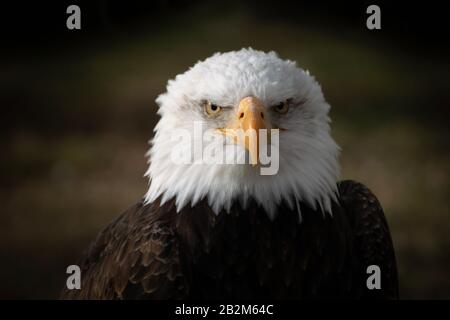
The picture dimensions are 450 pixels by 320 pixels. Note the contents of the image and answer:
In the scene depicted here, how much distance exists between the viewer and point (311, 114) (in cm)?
213

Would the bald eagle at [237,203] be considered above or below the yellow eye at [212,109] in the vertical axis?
below

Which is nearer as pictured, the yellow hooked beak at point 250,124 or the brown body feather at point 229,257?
the yellow hooked beak at point 250,124

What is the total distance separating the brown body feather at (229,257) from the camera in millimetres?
2064

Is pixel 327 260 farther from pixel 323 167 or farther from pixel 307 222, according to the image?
pixel 323 167

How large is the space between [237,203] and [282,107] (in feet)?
0.93

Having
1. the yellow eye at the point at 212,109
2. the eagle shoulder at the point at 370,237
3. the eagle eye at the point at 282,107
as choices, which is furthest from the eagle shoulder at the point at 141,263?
the eagle shoulder at the point at 370,237

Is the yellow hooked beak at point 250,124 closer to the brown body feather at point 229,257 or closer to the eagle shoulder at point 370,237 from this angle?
the brown body feather at point 229,257

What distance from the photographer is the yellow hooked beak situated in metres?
1.93

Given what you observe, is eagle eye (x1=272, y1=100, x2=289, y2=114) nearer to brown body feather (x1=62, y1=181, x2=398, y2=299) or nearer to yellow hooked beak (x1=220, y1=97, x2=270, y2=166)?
yellow hooked beak (x1=220, y1=97, x2=270, y2=166)

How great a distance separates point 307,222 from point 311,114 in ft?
0.97

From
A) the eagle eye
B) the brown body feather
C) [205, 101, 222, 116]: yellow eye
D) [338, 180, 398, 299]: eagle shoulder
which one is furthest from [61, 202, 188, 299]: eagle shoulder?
[338, 180, 398, 299]: eagle shoulder

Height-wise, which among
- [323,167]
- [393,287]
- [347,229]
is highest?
[323,167]

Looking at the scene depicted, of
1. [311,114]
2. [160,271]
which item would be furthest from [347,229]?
[160,271]

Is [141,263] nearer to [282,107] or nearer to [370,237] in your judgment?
[282,107]
